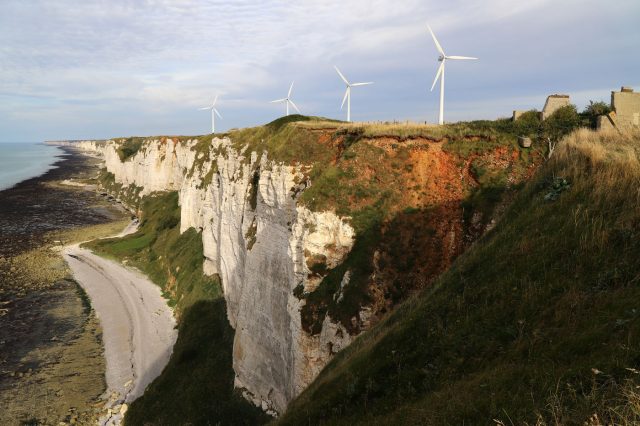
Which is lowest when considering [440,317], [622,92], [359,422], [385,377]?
[359,422]

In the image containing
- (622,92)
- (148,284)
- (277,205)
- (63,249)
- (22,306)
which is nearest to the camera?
(622,92)

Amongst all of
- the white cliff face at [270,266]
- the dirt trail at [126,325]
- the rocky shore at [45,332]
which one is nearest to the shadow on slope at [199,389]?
the white cliff face at [270,266]

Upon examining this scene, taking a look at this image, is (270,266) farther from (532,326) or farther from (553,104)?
(553,104)

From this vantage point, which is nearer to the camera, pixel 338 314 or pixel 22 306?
pixel 338 314

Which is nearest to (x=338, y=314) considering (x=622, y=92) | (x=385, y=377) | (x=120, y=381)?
(x=385, y=377)

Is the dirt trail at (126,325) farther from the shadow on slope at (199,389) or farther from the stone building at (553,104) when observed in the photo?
the stone building at (553,104)

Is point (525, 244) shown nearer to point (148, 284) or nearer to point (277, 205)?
point (277, 205)

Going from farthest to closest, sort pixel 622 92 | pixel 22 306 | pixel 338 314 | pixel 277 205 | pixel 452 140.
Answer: pixel 22 306, pixel 277 205, pixel 452 140, pixel 622 92, pixel 338 314

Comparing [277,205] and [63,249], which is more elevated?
[277,205]
